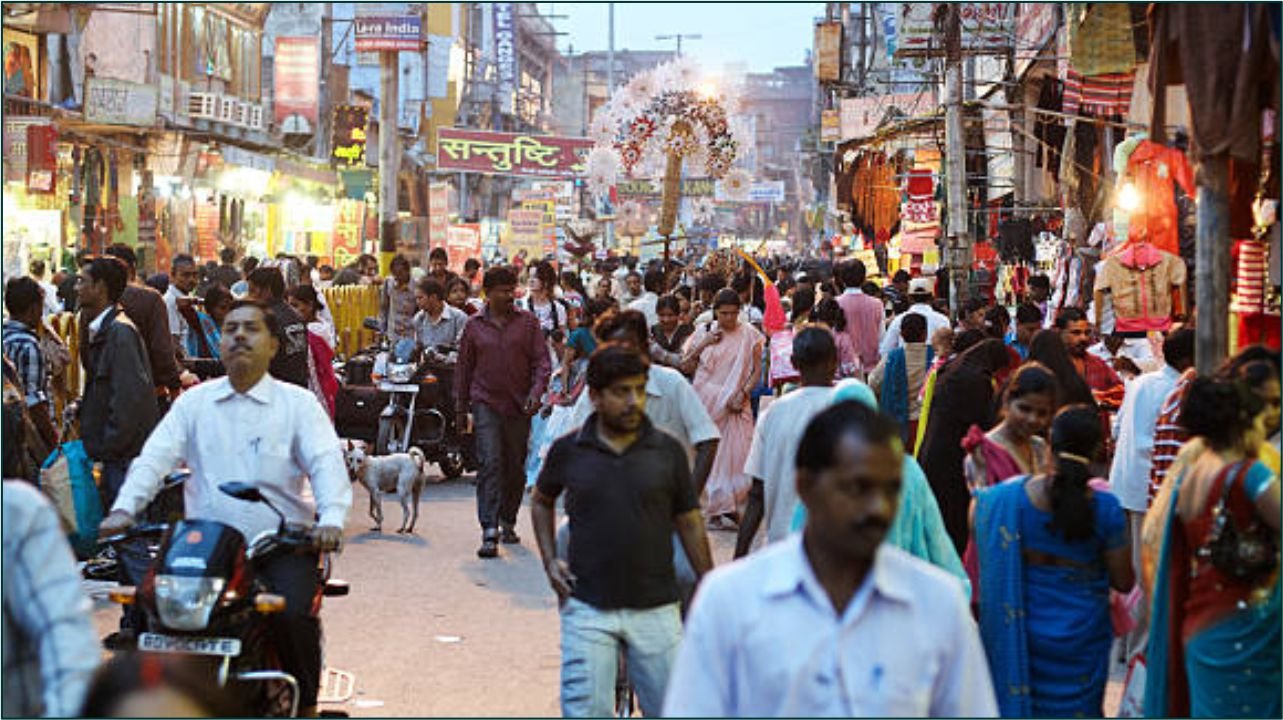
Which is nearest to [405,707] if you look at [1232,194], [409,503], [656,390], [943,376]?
[656,390]

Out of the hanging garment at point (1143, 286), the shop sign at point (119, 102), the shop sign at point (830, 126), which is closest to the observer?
the hanging garment at point (1143, 286)

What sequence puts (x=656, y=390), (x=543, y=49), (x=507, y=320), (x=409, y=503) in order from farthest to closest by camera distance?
(x=543, y=49) → (x=409, y=503) → (x=507, y=320) → (x=656, y=390)

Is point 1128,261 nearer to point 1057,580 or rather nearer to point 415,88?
point 1057,580

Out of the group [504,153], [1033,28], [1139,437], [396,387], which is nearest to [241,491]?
[1139,437]

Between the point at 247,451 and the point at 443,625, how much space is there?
3.61 metres

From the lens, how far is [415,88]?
6775cm

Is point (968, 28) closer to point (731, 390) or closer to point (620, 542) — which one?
point (731, 390)

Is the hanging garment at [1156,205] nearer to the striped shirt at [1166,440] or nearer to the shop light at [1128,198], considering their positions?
the shop light at [1128,198]

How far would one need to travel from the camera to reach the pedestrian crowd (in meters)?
3.59

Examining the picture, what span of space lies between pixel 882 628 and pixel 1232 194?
670 centimetres

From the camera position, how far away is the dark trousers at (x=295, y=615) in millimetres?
6812

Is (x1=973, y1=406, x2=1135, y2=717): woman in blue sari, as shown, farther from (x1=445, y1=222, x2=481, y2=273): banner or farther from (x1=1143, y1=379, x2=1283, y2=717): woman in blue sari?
(x1=445, y1=222, x2=481, y2=273): banner

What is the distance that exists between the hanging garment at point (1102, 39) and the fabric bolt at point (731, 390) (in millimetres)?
2877

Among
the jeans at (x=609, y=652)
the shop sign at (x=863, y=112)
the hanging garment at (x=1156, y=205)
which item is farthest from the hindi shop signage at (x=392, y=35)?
the jeans at (x=609, y=652)
